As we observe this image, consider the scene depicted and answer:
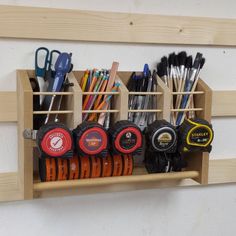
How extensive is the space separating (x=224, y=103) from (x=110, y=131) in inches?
14.4

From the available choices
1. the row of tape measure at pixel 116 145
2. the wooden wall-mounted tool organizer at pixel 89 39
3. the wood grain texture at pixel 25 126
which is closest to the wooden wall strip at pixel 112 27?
the wooden wall-mounted tool organizer at pixel 89 39

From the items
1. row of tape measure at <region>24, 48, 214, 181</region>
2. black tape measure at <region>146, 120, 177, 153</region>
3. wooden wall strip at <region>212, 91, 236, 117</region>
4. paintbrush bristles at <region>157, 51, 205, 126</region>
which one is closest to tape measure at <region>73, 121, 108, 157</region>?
row of tape measure at <region>24, 48, 214, 181</region>

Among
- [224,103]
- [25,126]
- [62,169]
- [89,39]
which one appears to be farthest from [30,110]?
[224,103]

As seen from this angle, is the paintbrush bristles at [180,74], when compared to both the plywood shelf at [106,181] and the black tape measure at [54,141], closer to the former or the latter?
the plywood shelf at [106,181]

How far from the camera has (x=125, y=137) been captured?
0.84m

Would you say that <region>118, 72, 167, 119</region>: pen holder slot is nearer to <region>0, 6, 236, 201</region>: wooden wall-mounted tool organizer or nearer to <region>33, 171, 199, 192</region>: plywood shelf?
<region>0, 6, 236, 201</region>: wooden wall-mounted tool organizer

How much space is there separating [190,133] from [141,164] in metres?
0.18

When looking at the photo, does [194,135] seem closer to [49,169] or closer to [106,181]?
[106,181]

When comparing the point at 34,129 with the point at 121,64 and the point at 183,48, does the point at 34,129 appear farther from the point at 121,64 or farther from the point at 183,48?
the point at 183,48

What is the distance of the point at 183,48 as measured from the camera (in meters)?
1.03

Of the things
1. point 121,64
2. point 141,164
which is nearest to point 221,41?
point 121,64

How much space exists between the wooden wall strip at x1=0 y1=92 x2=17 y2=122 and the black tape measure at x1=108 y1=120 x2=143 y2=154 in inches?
9.1

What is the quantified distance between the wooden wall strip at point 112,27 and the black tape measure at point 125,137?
0.24 m

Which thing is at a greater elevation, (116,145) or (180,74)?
(180,74)
